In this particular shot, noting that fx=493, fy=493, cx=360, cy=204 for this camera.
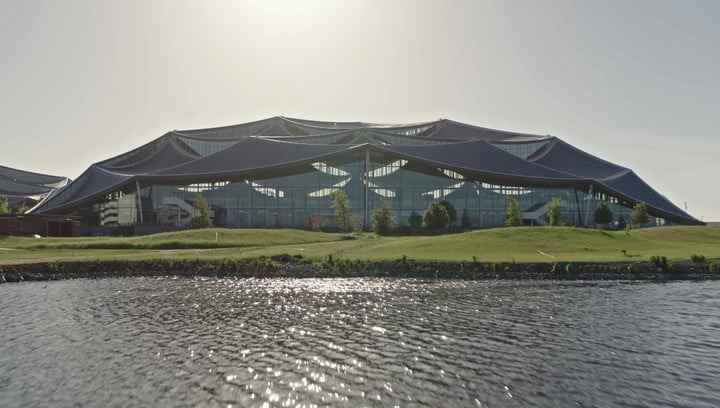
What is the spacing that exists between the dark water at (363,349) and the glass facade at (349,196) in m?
72.5

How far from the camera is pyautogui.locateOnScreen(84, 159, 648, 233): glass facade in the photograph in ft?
332

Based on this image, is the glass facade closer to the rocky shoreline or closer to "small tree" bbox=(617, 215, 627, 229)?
"small tree" bbox=(617, 215, 627, 229)

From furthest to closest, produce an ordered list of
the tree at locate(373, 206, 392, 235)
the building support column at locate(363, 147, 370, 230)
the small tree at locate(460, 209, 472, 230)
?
the building support column at locate(363, 147, 370, 230), the small tree at locate(460, 209, 472, 230), the tree at locate(373, 206, 392, 235)

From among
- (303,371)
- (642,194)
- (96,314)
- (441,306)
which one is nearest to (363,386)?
(303,371)

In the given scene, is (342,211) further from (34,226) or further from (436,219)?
(34,226)

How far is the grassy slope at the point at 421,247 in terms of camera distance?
4250 cm

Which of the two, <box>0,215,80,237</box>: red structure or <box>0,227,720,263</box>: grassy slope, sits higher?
<box>0,215,80,237</box>: red structure

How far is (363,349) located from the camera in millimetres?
16750

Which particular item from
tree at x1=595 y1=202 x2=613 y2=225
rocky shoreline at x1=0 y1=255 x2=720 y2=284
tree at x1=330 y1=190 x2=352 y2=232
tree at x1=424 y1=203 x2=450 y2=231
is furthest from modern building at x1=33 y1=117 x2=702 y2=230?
rocky shoreline at x1=0 y1=255 x2=720 y2=284

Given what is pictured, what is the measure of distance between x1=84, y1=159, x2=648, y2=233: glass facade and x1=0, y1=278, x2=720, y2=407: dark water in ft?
238

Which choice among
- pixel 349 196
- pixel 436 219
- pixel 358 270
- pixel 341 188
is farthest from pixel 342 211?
pixel 358 270

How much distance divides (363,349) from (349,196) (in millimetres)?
84155

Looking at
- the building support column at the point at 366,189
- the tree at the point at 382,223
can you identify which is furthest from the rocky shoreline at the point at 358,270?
the building support column at the point at 366,189

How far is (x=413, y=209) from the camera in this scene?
3999 inches
